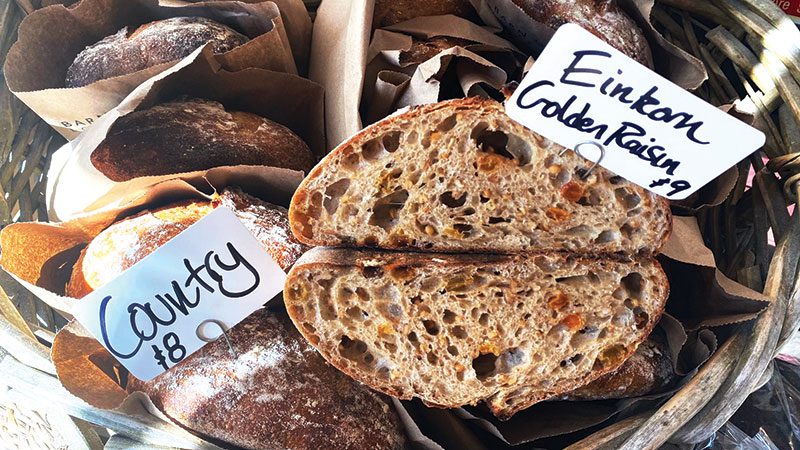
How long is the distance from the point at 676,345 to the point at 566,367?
0.26m

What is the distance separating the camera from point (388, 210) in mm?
1130

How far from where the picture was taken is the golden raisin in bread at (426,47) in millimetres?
1507

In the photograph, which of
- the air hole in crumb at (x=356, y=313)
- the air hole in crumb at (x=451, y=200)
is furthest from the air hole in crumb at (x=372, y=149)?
the air hole in crumb at (x=356, y=313)

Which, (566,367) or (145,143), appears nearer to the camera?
(566,367)

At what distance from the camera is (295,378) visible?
1261 millimetres

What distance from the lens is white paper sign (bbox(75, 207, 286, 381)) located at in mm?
1148

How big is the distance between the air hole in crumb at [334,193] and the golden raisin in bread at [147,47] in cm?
59

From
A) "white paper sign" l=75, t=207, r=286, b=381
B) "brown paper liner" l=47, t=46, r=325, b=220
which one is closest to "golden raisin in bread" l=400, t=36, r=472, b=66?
"brown paper liner" l=47, t=46, r=325, b=220

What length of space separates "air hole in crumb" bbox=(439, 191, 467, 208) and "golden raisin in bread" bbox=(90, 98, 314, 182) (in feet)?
1.75

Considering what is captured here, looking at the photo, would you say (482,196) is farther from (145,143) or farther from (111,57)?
(111,57)

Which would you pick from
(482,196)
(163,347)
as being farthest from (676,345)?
(163,347)

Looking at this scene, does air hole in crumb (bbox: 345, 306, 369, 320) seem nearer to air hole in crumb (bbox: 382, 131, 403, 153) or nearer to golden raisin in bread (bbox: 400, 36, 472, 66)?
air hole in crumb (bbox: 382, 131, 403, 153)

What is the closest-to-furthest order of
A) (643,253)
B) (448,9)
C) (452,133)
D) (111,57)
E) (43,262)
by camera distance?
1. (452,133)
2. (643,253)
3. (43,262)
4. (111,57)
5. (448,9)

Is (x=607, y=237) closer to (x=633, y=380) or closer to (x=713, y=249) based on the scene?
(x=633, y=380)
